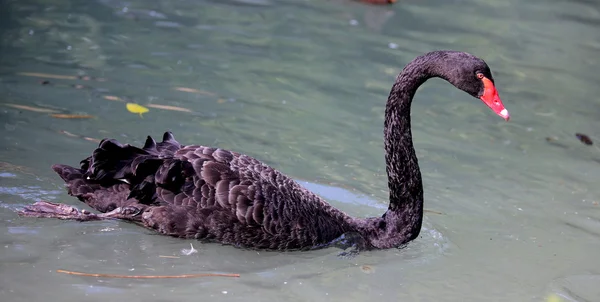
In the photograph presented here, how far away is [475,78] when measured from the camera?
14.6 ft

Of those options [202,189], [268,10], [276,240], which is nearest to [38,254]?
[202,189]

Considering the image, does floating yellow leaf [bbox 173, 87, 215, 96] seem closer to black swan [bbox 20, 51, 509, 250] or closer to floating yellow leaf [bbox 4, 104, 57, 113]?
floating yellow leaf [bbox 4, 104, 57, 113]

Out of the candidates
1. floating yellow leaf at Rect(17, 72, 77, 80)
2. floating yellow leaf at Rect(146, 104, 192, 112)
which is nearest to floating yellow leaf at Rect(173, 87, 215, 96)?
floating yellow leaf at Rect(146, 104, 192, 112)

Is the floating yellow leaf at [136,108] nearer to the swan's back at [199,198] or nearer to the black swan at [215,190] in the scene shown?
the black swan at [215,190]

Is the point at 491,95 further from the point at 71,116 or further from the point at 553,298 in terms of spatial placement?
the point at 71,116

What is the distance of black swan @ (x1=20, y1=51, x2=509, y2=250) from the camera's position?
4.54 meters

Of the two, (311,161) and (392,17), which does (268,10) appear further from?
(311,161)

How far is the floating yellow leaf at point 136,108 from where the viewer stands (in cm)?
656

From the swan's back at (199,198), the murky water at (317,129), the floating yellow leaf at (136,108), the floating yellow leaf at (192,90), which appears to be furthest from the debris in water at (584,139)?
the floating yellow leaf at (136,108)

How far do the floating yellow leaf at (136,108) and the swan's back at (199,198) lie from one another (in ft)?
6.18

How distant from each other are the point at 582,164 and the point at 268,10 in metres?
4.88

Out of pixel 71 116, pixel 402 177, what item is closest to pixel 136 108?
pixel 71 116

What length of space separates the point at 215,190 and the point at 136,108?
7.47 ft

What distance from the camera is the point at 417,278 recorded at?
462 centimetres
